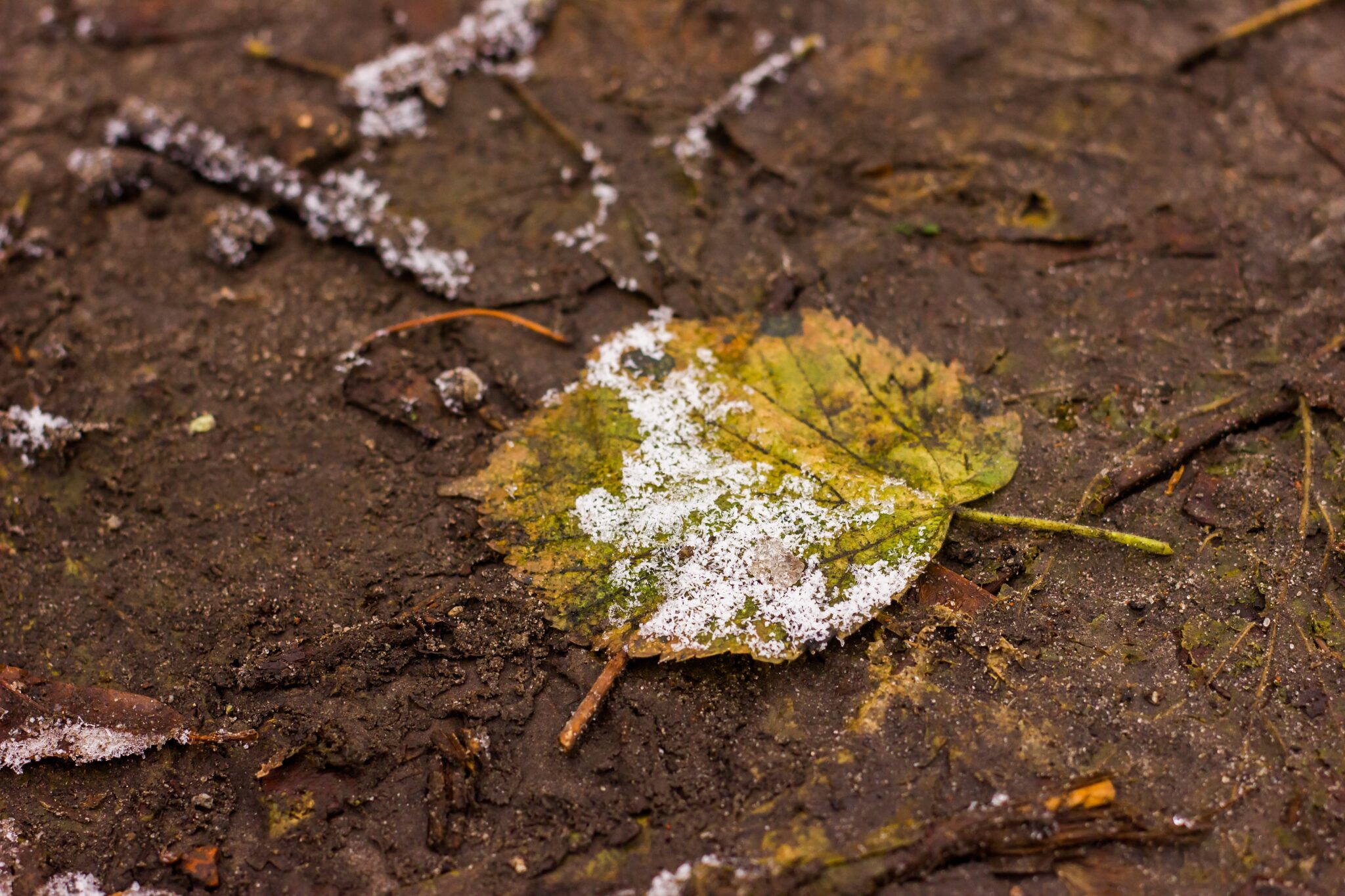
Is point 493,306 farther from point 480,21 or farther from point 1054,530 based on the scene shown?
point 1054,530

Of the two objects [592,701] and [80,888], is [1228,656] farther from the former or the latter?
[80,888]

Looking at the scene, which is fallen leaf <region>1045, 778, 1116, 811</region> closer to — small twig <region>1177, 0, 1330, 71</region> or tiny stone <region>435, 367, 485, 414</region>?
tiny stone <region>435, 367, 485, 414</region>

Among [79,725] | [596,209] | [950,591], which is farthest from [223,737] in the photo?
[596,209]

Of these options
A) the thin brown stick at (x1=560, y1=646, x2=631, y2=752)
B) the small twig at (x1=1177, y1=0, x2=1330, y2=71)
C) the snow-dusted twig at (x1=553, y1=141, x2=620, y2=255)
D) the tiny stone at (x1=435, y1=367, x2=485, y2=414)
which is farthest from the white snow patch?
the small twig at (x1=1177, y1=0, x2=1330, y2=71)

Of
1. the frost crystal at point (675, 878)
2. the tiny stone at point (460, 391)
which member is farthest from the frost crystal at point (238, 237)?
the frost crystal at point (675, 878)

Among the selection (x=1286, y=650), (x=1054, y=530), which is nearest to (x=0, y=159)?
(x=1054, y=530)
